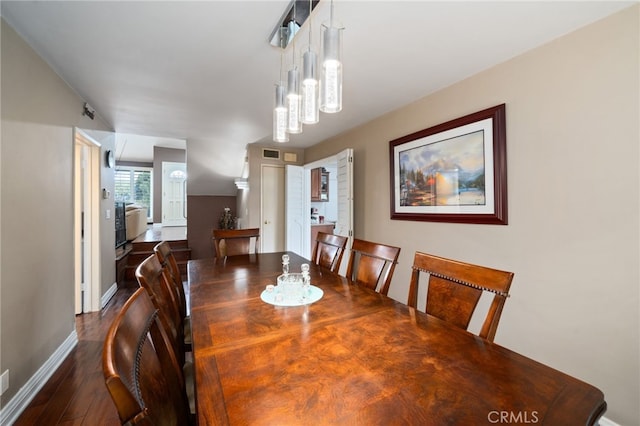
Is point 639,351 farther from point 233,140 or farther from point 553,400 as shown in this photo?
point 233,140

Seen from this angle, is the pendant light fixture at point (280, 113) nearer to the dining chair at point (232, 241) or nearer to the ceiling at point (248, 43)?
the ceiling at point (248, 43)

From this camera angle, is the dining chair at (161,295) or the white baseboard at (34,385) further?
the white baseboard at (34,385)

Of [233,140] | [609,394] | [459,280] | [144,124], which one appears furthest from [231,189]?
[609,394]

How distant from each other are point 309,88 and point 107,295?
3.72 meters

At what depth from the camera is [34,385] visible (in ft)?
5.76

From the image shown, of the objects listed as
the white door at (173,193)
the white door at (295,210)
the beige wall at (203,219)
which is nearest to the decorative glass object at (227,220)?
the beige wall at (203,219)

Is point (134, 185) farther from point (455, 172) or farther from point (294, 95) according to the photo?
point (455, 172)

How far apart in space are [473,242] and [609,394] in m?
1.08

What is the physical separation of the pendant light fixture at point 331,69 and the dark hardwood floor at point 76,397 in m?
2.16

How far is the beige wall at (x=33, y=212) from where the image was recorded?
1548 millimetres

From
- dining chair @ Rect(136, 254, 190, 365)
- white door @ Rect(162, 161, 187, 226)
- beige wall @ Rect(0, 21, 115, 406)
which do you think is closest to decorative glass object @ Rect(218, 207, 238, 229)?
white door @ Rect(162, 161, 187, 226)

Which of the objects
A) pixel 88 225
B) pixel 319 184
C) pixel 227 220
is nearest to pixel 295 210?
pixel 319 184

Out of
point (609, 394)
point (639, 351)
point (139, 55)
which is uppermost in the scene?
point (139, 55)

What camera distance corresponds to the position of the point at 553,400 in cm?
66
